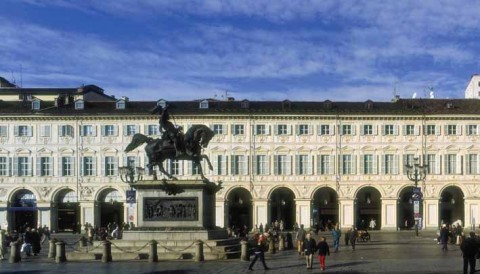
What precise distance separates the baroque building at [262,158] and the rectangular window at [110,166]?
0.10 meters

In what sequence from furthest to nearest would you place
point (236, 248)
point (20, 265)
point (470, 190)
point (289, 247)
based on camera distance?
1. point (470, 190)
2. point (289, 247)
3. point (236, 248)
4. point (20, 265)

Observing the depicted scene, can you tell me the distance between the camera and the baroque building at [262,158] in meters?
80.6

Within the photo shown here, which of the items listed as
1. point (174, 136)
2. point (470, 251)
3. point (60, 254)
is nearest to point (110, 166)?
point (174, 136)

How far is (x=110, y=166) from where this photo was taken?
8150 cm

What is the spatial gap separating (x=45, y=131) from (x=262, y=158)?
20398mm

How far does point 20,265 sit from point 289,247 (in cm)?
1640

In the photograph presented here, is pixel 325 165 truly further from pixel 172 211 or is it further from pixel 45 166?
pixel 172 211

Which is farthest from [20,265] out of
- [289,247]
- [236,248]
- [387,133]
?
[387,133]

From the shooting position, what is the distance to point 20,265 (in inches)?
1387

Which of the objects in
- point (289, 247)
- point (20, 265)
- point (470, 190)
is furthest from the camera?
point (470, 190)

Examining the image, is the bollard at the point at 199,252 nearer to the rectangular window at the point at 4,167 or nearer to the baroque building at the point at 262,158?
the baroque building at the point at 262,158

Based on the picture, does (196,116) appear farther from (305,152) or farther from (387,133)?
(387,133)

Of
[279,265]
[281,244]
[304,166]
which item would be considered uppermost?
[304,166]

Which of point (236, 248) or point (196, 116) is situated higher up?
point (196, 116)
